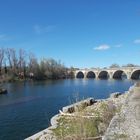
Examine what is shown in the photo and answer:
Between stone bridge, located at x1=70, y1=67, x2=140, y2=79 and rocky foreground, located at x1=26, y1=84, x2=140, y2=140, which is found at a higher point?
stone bridge, located at x1=70, y1=67, x2=140, y2=79

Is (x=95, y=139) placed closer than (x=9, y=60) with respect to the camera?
Yes

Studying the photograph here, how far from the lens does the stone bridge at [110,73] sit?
13150cm

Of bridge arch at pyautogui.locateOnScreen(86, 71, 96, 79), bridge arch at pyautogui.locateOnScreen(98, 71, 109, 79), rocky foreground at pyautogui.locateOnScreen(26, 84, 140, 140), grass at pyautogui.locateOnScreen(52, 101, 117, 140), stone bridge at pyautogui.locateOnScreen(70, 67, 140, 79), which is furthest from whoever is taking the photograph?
bridge arch at pyautogui.locateOnScreen(86, 71, 96, 79)

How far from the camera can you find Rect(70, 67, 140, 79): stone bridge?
13150 cm

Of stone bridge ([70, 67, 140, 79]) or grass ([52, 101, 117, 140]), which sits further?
stone bridge ([70, 67, 140, 79])

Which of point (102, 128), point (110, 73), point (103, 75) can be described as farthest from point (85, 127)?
point (103, 75)

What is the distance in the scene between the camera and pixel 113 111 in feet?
53.0

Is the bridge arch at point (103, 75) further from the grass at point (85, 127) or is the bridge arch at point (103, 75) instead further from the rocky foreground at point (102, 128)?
the grass at point (85, 127)

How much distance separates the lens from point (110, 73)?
144125 mm

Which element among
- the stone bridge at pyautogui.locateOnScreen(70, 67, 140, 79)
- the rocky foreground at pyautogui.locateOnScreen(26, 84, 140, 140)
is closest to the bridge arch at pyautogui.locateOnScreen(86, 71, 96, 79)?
the stone bridge at pyautogui.locateOnScreen(70, 67, 140, 79)

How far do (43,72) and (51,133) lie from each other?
116 m

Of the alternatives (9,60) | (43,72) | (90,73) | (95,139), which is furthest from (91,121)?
(90,73)

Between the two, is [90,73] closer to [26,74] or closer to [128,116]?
[26,74]

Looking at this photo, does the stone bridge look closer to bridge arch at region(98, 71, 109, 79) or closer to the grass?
bridge arch at region(98, 71, 109, 79)
